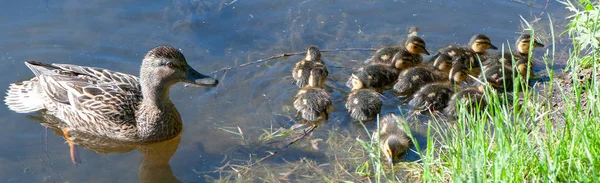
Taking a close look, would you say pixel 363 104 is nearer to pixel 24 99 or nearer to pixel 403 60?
pixel 403 60

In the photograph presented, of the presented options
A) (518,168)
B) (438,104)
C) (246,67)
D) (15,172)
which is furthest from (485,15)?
(15,172)

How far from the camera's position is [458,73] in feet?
16.9

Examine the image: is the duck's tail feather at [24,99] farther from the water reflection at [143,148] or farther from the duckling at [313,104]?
the duckling at [313,104]

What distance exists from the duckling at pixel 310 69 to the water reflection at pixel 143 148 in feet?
3.03

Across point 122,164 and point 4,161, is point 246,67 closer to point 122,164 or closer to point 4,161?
point 122,164

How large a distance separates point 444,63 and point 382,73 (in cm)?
49

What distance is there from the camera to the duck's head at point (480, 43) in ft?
17.7

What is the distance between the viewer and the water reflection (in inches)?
175

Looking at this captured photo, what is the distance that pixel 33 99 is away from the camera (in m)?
4.98

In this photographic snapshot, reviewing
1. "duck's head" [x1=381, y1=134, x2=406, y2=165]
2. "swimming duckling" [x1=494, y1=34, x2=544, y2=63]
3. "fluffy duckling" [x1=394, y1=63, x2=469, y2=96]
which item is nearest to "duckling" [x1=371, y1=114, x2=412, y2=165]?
"duck's head" [x1=381, y1=134, x2=406, y2=165]

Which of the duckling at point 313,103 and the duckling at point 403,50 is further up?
the duckling at point 403,50

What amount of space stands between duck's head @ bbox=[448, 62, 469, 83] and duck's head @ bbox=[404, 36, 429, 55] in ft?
1.06

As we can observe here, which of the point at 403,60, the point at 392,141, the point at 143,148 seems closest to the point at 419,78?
the point at 403,60

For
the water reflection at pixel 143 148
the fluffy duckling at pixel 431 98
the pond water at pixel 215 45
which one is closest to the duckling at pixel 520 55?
the pond water at pixel 215 45
